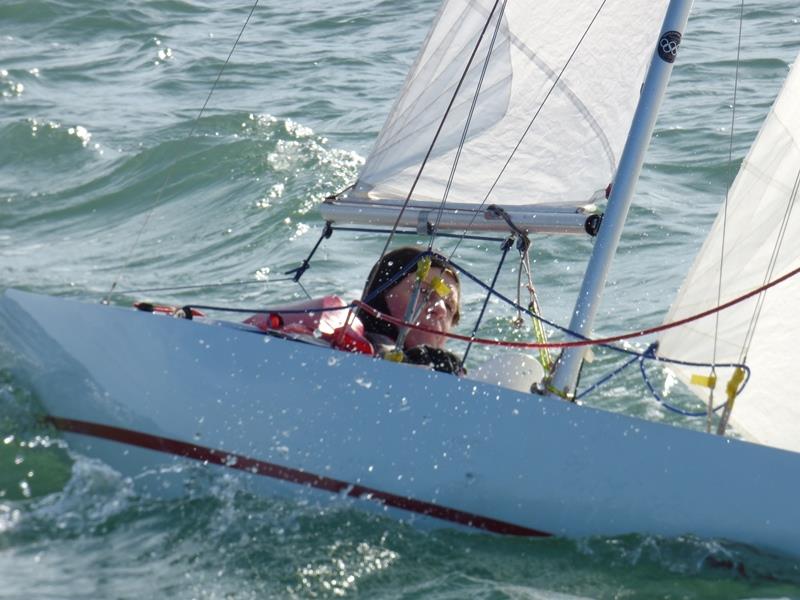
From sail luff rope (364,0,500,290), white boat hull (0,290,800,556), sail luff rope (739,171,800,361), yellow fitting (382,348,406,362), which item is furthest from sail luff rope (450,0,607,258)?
white boat hull (0,290,800,556)

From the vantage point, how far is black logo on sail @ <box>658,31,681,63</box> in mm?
4133

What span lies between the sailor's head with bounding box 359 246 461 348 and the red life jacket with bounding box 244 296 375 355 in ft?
0.41

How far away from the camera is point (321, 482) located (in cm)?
388

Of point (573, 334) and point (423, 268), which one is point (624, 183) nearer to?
point (573, 334)

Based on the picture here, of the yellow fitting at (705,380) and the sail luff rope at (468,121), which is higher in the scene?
the sail luff rope at (468,121)

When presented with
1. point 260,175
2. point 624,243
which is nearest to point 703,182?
point 624,243

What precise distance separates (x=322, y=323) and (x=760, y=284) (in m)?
1.28

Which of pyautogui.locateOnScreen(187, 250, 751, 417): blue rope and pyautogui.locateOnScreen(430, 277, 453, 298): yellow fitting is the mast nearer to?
pyautogui.locateOnScreen(187, 250, 751, 417): blue rope

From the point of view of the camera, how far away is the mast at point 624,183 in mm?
4152

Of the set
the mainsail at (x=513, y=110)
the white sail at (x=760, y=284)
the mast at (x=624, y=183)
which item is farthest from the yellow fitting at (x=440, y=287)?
the white sail at (x=760, y=284)

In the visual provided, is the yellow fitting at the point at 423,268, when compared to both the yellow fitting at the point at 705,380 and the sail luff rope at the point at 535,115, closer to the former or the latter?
the sail luff rope at the point at 535,115

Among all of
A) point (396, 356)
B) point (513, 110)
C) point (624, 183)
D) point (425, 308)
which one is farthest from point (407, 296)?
point (624, 183)

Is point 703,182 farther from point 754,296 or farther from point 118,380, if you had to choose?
point 118,380

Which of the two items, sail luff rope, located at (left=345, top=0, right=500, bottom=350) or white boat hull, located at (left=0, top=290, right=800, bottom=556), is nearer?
white boat hull, located at (left=0, top=290, right=800, bottom=556)
